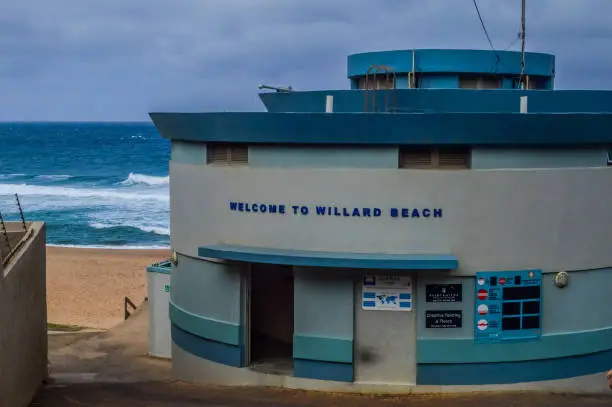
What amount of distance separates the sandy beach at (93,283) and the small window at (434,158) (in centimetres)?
1718

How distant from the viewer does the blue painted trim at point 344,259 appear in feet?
40.4

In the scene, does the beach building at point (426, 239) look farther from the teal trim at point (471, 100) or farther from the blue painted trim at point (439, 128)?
the teal trim at point (471, 100)

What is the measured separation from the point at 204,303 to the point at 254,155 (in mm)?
2562

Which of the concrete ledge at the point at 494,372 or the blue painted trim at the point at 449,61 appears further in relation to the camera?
the blue painted trim at the point at 449,61

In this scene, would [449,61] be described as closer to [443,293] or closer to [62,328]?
[443,293]

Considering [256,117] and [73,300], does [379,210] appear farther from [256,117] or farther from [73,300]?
[73,300]

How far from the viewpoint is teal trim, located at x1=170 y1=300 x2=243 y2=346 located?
13.7 m

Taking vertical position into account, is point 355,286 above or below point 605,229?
below

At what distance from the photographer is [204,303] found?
14.2 m

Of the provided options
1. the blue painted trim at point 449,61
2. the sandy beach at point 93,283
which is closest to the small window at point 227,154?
the blue painted trim at point 449,61

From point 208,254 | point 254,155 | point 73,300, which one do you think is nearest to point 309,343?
point 208,254

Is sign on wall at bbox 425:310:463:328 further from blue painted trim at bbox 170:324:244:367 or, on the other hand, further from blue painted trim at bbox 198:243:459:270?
blue painted trim at bbox 170:324:244:367

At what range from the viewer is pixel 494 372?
12.9 meters

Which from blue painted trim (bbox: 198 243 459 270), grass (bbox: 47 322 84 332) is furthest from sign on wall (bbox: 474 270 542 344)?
grass (bbox: 47 322 84 332)
